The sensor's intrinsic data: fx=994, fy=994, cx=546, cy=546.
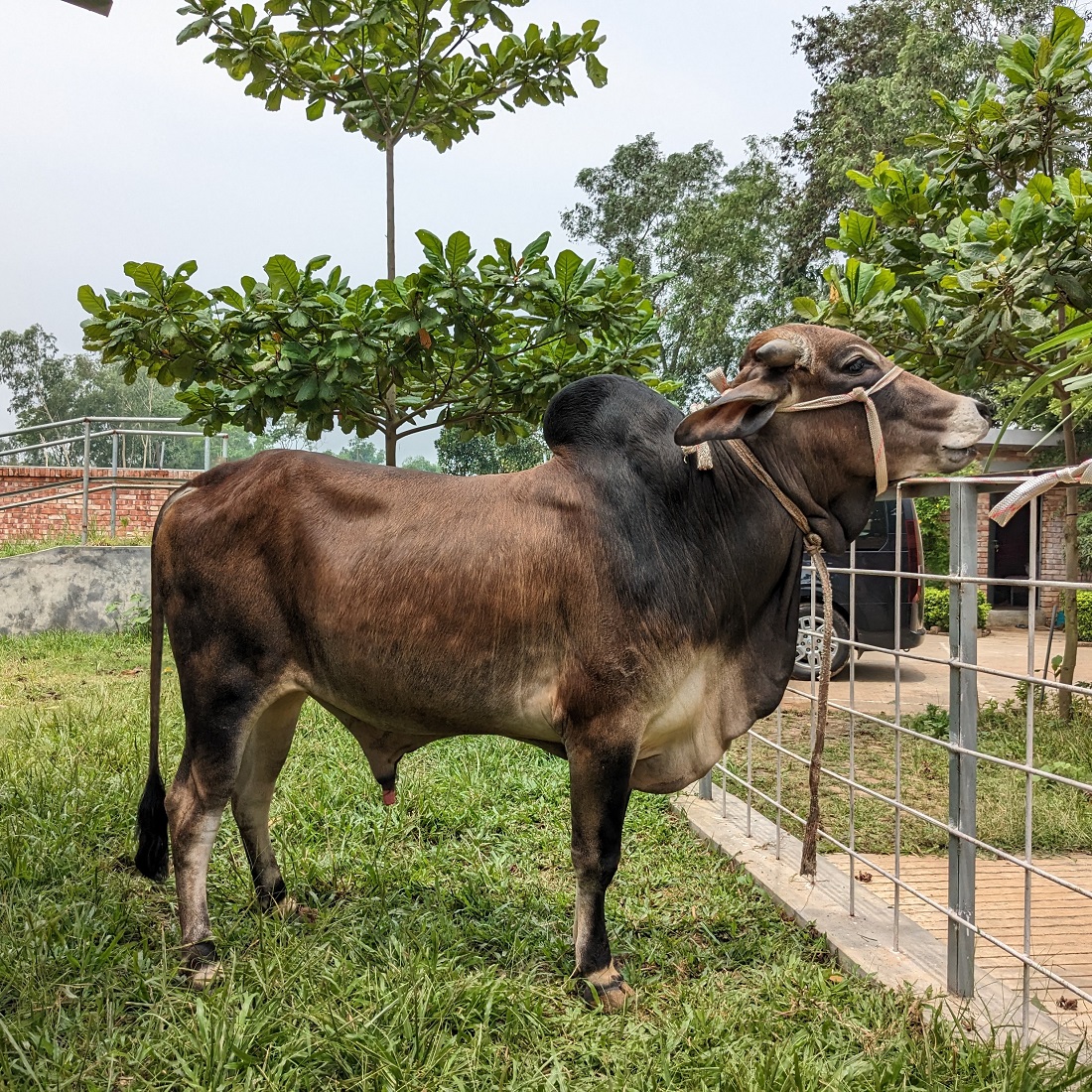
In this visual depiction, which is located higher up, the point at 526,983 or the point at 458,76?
the point at 458,76

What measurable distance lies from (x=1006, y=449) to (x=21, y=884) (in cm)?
973

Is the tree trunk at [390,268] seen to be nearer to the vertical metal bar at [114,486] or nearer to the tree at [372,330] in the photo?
the tree at [372,330]

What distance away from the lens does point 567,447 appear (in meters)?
3.04

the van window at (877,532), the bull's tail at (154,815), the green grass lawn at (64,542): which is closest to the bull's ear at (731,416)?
the bull's tail at (154,815)

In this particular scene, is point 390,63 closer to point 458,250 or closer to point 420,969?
point 458,250

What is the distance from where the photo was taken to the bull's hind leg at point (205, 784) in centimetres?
295

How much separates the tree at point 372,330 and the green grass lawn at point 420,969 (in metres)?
1.86

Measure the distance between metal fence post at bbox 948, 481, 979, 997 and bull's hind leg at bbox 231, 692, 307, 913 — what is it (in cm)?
201

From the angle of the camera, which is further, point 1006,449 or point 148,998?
point 1006,449

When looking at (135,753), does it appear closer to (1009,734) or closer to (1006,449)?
(1009,734)

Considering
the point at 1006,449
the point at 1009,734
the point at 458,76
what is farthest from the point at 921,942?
the point at 1006,449

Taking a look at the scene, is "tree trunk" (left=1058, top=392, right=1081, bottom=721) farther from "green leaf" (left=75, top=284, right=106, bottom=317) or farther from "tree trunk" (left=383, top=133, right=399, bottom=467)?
"green leaf" (left=75, top=284, right=106, bottom=317)

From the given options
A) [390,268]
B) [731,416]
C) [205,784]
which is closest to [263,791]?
[205,784]

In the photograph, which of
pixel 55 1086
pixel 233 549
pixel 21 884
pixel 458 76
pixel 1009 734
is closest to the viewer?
pixel 55 1086
